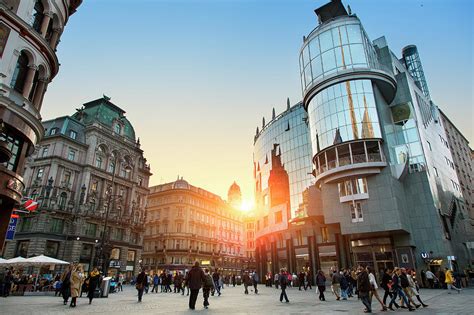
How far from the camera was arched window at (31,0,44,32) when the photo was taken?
53.2 ft

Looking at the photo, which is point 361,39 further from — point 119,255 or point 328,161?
point 119,255

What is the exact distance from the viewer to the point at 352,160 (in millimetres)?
32438

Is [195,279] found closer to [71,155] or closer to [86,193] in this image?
[86,193]

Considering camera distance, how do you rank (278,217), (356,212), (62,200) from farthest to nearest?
(278,217) < (62,200) < (356,212)

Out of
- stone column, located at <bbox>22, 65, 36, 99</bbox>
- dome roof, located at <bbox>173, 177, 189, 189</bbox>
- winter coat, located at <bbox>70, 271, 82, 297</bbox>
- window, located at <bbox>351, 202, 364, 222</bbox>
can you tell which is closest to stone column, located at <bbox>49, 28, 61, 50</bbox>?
stone column, located at <bbox>22, 65, 36, 99</bbox>

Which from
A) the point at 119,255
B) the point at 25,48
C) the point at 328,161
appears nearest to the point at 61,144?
the point at 119,255

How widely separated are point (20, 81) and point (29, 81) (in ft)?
1.45

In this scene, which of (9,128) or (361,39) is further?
(361,39)

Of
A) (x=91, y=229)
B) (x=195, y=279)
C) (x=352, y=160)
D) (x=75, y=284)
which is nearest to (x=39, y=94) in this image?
(x=75, y=284)

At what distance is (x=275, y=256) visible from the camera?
4728cm

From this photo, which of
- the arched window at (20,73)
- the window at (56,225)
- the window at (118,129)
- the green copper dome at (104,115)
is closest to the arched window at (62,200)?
the window at (56,225)

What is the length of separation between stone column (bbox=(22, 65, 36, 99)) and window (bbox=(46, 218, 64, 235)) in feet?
109

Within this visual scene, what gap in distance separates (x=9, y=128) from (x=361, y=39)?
36172 millimetres

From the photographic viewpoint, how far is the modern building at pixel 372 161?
31734 millimetres
